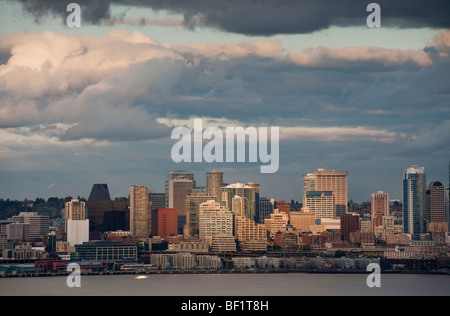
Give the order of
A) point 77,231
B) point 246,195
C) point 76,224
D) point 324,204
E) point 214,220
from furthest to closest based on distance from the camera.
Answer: point 324,204 < point 246,195 < point 76,224 < point 77,231 < point 214,220

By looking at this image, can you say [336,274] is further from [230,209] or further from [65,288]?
[230,209]

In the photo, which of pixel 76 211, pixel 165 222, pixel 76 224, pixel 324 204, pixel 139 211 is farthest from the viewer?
pixel 324 204

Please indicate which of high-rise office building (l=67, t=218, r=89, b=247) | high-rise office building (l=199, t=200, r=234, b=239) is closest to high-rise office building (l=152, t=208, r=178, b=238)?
high-rise office building (l=199, t=200, r=234, b=239)

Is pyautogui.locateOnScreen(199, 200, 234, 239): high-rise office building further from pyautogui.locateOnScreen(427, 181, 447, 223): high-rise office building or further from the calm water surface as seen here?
pyautogui.locateOnScreen(427, 181, 447, 223): high-rise office building

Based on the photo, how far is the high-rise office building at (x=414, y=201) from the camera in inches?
3446

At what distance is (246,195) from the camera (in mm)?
86125

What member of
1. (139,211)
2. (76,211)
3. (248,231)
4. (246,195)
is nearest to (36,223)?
(76,211)

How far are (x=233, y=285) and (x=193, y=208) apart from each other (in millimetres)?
35982

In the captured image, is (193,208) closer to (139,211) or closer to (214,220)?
(139,211)

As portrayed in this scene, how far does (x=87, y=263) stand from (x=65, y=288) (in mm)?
16433

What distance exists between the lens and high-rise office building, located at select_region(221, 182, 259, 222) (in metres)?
84.8

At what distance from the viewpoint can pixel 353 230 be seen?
83.4 metres

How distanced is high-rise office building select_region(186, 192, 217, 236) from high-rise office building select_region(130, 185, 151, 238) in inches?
128
